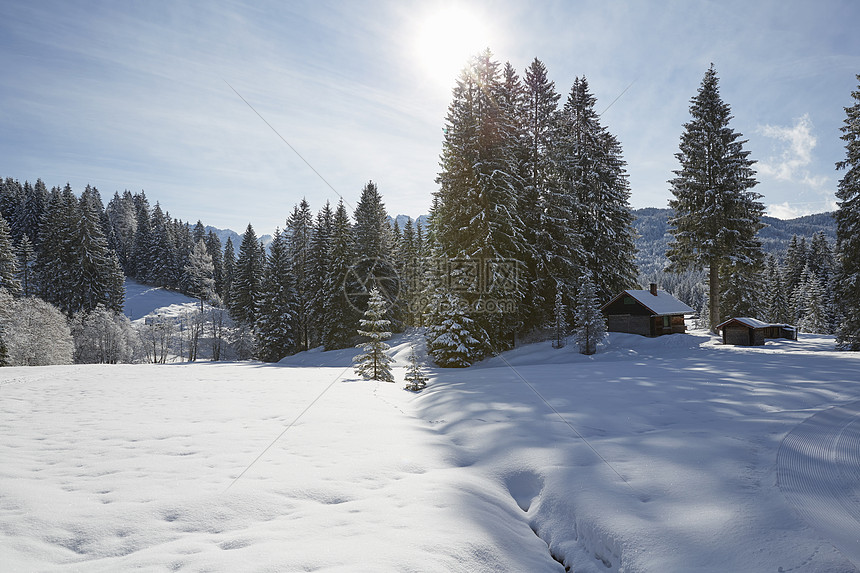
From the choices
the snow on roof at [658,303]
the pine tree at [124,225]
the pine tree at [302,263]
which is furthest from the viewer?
the pine tree at [124,225]

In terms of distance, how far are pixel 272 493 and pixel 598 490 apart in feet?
13.2

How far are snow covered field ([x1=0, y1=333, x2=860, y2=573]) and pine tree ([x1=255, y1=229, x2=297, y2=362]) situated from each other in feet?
112

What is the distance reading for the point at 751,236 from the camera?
97.9 ft

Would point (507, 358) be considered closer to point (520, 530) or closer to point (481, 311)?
point (481, 311)

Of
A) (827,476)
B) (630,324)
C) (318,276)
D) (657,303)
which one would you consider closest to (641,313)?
(630,324)

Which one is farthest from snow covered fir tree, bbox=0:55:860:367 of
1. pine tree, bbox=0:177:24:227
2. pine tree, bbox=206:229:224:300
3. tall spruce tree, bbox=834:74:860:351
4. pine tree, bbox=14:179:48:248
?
pine tree, bbox=0:177:24:227

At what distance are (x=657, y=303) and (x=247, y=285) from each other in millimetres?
50921

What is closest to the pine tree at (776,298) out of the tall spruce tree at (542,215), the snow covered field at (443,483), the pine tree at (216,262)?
the tall spruce tree at (542,215)

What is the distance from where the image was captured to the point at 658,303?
33.2m

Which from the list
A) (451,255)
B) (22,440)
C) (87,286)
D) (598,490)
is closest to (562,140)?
(451,255)

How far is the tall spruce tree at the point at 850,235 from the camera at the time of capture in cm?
2284

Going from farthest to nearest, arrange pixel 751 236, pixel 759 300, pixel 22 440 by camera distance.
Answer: pixel 759 300 < pixel 751 236 < pixel 22 440

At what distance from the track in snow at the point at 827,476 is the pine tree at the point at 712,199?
89.5 ft

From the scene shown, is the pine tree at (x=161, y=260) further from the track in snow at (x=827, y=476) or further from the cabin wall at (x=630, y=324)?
the track in snow at (x=827, y=476)
